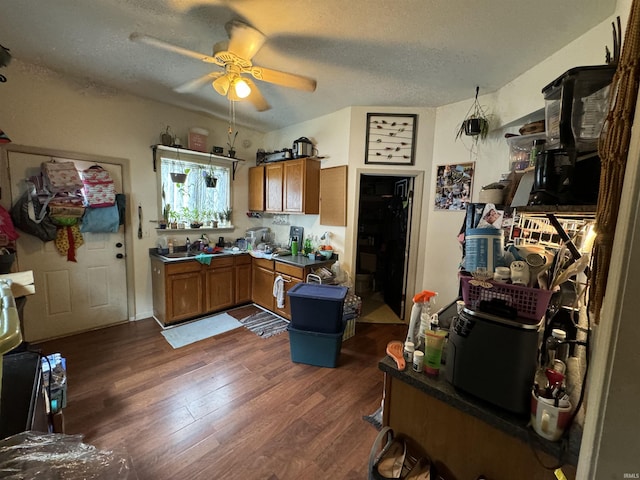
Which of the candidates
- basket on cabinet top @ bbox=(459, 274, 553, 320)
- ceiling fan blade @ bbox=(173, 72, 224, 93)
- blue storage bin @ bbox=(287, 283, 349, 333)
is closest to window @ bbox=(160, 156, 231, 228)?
ceiling fan blade @ bbox=(173, 72, 224, 93)

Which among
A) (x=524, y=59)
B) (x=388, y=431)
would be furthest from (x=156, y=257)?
(x=524, y=59)

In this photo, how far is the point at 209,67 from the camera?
2.31 meters

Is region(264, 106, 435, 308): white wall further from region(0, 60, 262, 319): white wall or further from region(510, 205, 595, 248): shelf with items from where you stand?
region(0, 60, 262, 319): white wall

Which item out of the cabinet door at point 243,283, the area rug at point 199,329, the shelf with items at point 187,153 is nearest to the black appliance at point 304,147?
the shelf with items at point 187,153

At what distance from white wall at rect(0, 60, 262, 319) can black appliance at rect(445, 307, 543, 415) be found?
3.65 meters

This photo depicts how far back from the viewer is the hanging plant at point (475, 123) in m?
2.52

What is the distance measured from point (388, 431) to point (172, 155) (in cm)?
376

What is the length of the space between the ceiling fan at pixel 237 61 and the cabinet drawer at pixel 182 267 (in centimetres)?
191

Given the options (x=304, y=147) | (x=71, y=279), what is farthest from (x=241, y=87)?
(x=71, y=279)

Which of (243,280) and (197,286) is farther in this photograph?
(243,280)

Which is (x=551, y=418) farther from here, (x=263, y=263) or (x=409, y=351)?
(x=263, y=263)

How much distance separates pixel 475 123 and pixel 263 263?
298cm

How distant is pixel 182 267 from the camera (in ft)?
10.1

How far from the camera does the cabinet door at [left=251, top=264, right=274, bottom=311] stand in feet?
11.4
